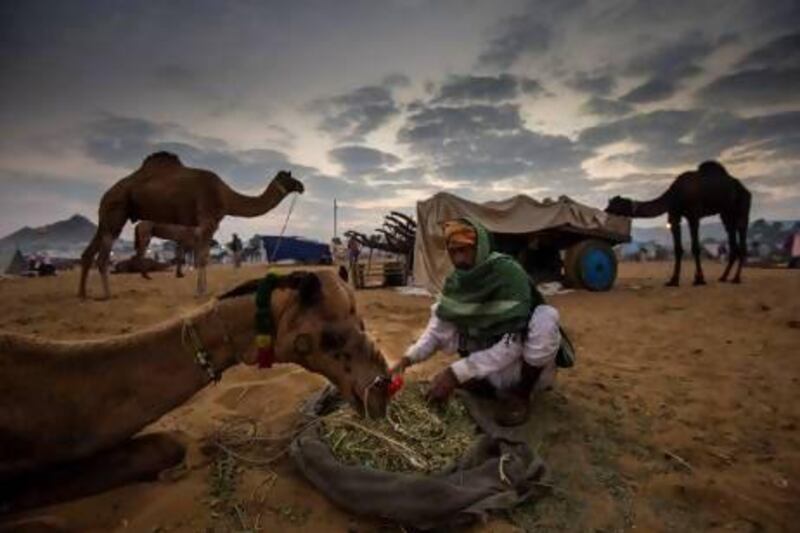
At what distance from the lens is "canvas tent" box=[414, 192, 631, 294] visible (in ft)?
40.4

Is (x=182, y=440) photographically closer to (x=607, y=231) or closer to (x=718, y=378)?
(x=718, y=378)

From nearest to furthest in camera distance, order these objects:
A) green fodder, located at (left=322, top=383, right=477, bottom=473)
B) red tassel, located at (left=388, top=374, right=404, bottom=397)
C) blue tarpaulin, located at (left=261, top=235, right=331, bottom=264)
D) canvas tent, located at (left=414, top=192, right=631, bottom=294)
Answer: red tassel, located at (left=388, top=374, right=404, bottom=397) → green fodder, located at (left=322, top=383, right=477, bottom=473) → canvas tent, located at (left=414, top=192, right=631, bottom=294) → blue tarpaulin, located at (left=261, top=235, right=331, bottom=264)

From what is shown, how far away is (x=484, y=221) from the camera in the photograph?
40.9ft

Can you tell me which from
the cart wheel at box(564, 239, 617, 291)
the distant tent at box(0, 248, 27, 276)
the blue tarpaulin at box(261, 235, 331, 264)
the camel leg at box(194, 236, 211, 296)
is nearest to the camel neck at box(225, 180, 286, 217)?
the camel leg at box(194, 236, 211, 296)

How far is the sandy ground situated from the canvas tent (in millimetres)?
5797

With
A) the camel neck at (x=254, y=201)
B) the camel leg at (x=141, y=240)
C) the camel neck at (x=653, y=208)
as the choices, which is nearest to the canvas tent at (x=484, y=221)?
the camel neck at (x=653, y=208)

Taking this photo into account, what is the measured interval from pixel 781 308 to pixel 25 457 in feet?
30.5

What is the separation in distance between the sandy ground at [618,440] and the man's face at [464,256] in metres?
1.06

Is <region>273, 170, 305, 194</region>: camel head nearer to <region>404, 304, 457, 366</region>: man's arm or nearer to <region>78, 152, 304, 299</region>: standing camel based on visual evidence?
<region>78, 152, 304, 299</region>: standing camel

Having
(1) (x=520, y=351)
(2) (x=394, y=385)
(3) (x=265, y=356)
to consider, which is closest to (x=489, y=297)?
(1) (x=520, y=351)

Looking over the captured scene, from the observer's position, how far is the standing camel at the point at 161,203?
362 inches

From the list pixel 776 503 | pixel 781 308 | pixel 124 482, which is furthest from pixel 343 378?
pixel 781 308

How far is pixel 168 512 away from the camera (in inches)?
90.0

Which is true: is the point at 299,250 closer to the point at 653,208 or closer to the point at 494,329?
the point at 653,208
